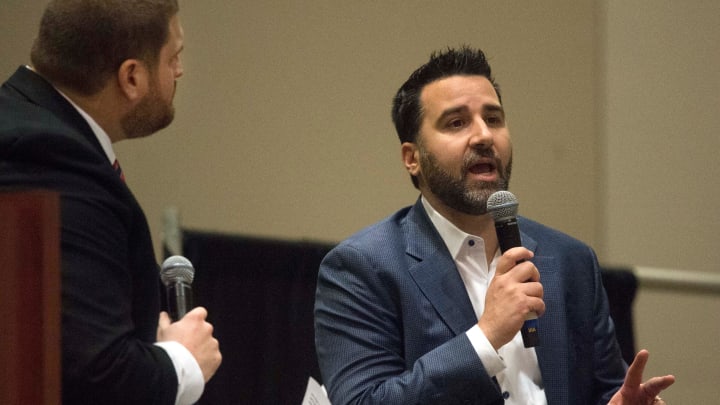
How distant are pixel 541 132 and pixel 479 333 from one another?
2.50 metres

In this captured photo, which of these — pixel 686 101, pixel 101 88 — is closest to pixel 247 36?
pixel 686 101

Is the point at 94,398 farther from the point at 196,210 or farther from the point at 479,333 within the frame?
the point at 196,210

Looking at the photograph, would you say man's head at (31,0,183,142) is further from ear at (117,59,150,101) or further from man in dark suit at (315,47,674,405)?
man in dark suit at (315,47,674,405)

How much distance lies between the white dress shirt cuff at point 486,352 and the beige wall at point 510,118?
6.91ft

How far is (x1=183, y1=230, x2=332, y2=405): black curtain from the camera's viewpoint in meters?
3.20

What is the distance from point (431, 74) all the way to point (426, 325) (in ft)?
2.44

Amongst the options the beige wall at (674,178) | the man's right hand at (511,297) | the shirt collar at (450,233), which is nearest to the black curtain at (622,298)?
the beige wall at (674,178)

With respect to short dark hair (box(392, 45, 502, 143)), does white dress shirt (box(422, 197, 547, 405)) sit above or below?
below

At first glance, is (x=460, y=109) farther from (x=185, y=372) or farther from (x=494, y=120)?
(x=185, y=372)

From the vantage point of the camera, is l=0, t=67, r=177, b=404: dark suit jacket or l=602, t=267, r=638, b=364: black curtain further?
l=602, t=267, r=638, b=364: black curtain

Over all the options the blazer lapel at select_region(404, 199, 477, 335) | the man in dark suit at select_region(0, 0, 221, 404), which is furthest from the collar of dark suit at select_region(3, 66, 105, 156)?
the blazer lapel at select_region(404, 199, 477, 335)

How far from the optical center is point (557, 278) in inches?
98.3

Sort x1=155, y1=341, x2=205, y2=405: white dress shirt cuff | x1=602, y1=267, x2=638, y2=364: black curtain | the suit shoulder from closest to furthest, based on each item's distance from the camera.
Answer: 1. x1=155, y1=341, x2=205, y2=405: white dress shirt cuff
2. the suit shoulder
3. x1=602, y1=267, x2=638, y2=364: black curtain

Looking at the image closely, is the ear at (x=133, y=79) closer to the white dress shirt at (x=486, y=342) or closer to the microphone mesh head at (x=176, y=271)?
the microphone mesh head at (x=176, y=271)
